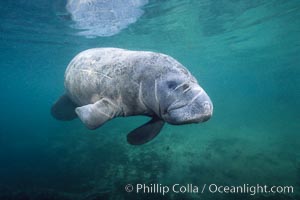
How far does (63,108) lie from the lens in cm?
759

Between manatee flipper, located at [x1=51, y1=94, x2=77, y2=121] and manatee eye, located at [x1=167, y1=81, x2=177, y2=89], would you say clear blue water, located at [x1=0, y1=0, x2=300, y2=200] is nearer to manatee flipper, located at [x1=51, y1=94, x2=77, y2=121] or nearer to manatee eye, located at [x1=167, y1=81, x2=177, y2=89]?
manatee flipper, located at [x1=51, y1=94, x2=77, y2=121]

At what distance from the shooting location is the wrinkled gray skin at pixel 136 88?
3.25 meters

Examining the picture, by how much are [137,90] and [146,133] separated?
1119 mm

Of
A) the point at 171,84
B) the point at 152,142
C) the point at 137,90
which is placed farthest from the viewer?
the point at 152,142

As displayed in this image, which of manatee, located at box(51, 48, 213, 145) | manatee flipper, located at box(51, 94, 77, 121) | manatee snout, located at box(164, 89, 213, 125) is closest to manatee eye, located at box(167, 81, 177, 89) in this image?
manatee, located at box(51, 48, 213, 145)

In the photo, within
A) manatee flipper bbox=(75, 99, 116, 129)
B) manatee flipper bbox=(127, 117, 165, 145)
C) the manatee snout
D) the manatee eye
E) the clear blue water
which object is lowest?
the clear blue water

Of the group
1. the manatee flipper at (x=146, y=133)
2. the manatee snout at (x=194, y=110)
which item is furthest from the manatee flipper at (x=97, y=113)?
the manatee snout at (x=194, y=110)

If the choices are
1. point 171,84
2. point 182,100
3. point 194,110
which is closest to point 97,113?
point 171,84

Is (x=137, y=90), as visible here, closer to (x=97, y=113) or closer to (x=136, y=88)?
(x=136, y=88)

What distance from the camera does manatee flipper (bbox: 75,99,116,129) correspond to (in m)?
4.10

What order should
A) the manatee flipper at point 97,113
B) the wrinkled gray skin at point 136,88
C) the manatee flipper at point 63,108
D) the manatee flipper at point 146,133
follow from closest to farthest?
the wrinkled gray skin at point 136,88, the manatee flipper at point 97,113, the manatee flipper at point 146,133, the manatee flipper at point 63,108

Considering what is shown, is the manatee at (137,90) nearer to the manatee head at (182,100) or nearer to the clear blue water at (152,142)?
the manatee head at (182,100)

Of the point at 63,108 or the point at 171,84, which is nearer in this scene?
the point at 171,84

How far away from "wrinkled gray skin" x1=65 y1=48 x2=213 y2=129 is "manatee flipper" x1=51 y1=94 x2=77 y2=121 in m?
2.34
